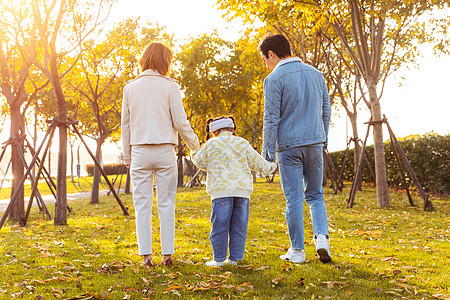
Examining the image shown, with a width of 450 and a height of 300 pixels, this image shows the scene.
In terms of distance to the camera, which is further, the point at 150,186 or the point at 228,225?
the point at 150,186

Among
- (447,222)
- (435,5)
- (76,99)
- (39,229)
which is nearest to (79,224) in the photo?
(39,229)

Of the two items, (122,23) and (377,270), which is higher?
(122,23)

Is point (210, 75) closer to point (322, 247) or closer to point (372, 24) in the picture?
point (372, 24)

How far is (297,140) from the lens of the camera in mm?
4258

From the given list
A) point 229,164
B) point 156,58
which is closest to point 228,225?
point 229,164

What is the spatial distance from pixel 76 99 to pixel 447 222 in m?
18.2

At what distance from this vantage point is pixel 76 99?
21203 mm

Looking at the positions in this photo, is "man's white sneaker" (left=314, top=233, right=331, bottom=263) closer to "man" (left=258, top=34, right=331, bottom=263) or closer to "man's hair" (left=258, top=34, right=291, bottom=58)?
"man" (left=258, top=34, right=331, bottom=263)

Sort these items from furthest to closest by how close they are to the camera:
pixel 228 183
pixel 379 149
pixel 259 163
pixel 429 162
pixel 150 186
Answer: pixel 429 162, pixel 379 149, pixel 150 186, pixel 259 163, pixel 228 183

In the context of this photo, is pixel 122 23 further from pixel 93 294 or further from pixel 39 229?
pixel 93 294

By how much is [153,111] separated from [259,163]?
120 cm

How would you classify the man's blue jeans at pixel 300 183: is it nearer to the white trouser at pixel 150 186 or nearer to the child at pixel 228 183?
the child at pixel 228 183

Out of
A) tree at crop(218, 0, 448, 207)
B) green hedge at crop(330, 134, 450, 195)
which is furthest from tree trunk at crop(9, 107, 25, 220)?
green hedge at crop(330, 134, 450, 195)

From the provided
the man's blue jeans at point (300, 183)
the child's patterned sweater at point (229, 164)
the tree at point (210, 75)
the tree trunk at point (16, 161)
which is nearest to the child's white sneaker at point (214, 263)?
the child's patterned sweater at point (229, 164)
